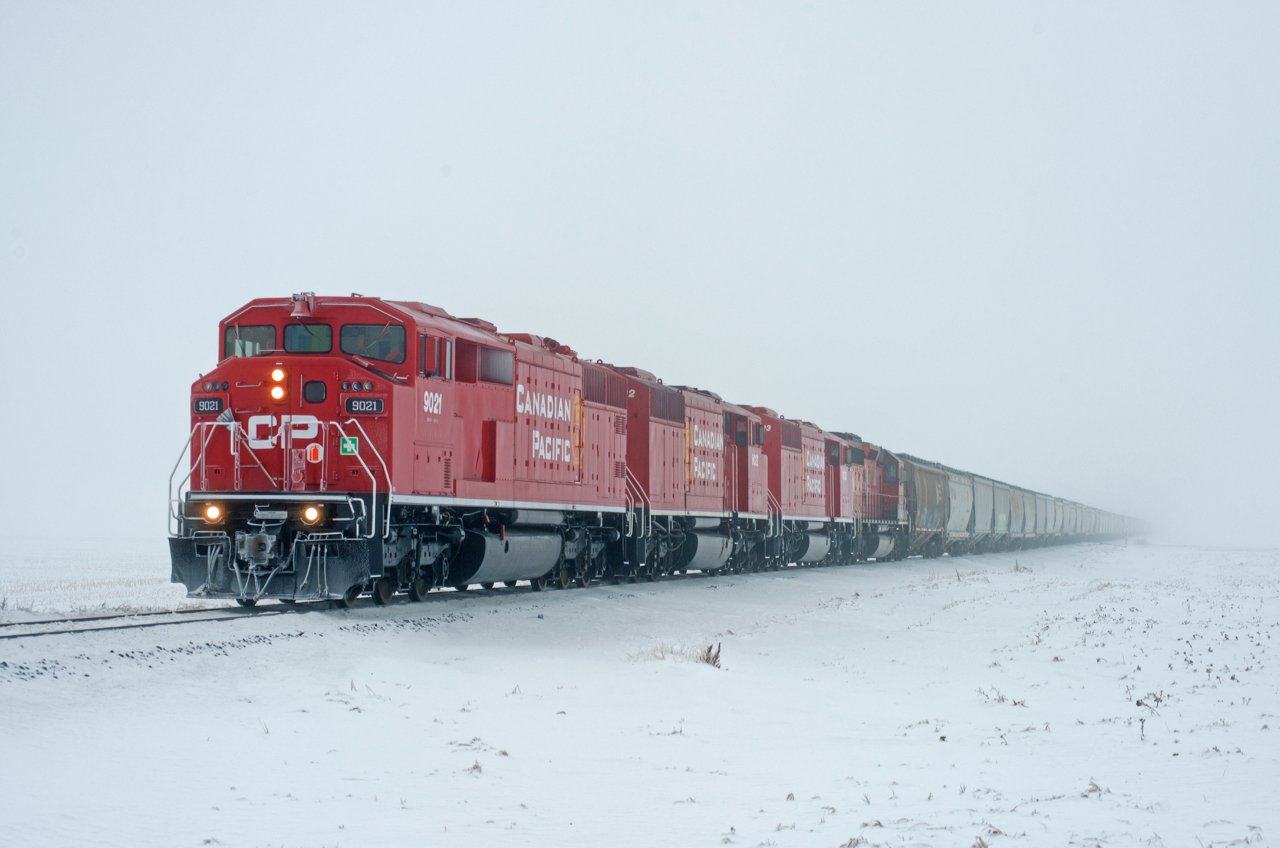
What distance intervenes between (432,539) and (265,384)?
342 centimetres

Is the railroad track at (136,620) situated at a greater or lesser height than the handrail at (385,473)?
lesser

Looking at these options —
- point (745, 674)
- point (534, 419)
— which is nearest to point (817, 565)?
point (534, 419)

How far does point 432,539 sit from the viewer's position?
55.5 ft

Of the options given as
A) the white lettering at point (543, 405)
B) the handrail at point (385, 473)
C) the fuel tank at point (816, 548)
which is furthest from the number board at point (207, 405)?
the fuel tank at point (816, 548)

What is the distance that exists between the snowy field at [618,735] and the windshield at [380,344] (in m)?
3.36

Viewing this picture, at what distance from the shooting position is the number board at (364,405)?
48.6 feet

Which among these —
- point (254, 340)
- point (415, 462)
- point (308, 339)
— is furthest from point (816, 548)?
point (254, 340)

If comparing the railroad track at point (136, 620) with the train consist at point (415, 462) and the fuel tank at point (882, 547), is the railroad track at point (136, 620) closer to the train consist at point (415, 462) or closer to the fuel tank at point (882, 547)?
the train consist at point (415, 462)

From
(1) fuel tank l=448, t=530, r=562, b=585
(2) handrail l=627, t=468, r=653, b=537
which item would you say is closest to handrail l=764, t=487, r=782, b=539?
(2) handrail l=627, t=468, r=653, b=537

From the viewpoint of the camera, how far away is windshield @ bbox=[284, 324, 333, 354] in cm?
1558

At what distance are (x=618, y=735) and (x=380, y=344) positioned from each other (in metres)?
7.63

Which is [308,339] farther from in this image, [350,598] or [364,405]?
[350,598]

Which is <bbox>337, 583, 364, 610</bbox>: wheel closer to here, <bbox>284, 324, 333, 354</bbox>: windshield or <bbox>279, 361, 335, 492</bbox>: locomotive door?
<bbox>279, 361, 335, 492</bbox>: locomotive door

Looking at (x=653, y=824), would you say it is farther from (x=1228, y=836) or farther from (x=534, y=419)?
(x=534, y=419)
